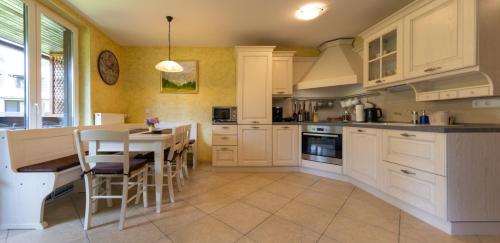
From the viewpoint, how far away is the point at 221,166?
3.23 meters

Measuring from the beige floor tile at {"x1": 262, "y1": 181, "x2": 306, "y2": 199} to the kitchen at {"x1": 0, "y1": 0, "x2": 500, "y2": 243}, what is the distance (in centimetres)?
3

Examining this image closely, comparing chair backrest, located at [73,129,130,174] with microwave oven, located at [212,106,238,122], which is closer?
chair backrest, located at [73,129,130,174]

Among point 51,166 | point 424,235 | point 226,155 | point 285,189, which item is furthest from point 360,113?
point 51,166

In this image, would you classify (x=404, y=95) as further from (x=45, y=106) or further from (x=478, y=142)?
(x=45, y=106)

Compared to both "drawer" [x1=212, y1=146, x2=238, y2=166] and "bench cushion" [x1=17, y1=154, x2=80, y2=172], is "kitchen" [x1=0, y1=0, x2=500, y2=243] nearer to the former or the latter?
"drawer" [x1=212, y1=146, x2=238, y2=166]

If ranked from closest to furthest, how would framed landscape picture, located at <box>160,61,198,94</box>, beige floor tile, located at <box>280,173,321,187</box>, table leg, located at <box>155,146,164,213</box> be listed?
table leg, located at <box>155,146,164,213</box>
beige floor tile, located at <box>280,173,321,187</box>
framed landscape picture, located at <box>160,61,198,94</box>

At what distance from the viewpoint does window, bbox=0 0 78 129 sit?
6.20 feet

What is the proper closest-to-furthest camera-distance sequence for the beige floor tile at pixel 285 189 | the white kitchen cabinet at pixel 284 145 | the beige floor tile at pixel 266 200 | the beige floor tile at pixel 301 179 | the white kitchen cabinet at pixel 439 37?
the white kitchen cabinet at pixel 439 37
the beige floor tile at pixel 266 200
the beige floor tile at pixel 285 189
the beige floor tile at pixel 301 179
the white kitchen cabinet at pixel 284 145

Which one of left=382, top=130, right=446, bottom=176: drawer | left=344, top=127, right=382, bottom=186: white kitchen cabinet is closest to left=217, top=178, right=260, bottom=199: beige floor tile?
left=344, top=127, right=382, bottom=186: white kitchen cabinet

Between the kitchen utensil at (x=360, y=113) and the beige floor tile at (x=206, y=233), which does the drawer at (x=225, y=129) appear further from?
the kitchen utensil at (x=360, y=113)

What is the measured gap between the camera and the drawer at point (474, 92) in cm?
170

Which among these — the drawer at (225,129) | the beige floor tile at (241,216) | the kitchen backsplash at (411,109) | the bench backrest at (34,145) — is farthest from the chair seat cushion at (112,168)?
the kitchen backsplash at (411,109)

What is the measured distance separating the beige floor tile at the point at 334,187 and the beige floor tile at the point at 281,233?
2.95 ft

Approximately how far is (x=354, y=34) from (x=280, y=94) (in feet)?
5.04
